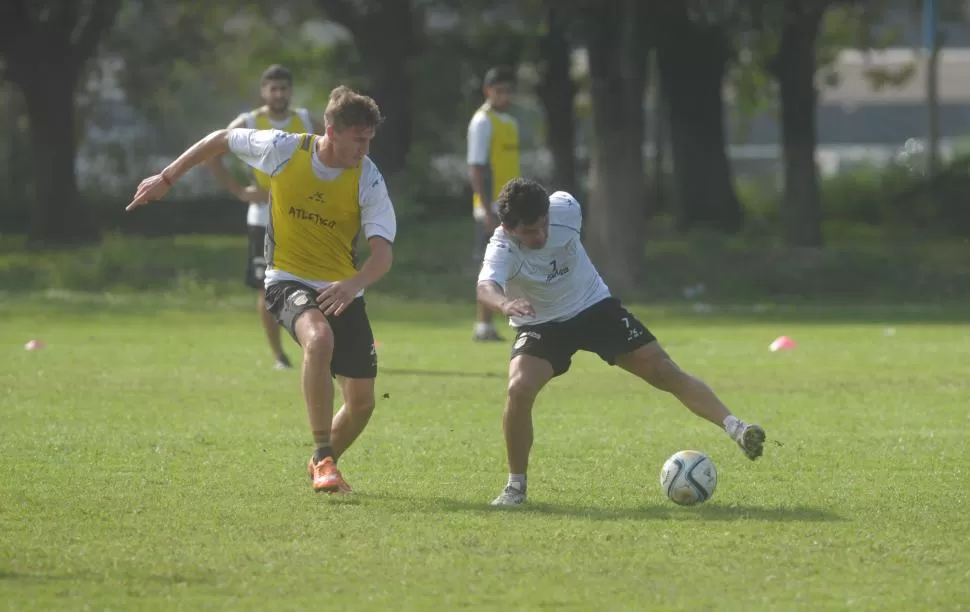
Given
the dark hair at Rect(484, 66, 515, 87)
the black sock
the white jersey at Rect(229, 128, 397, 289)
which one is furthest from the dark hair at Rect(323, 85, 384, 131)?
the dark hair at Rect(484, 66, 515, 87)

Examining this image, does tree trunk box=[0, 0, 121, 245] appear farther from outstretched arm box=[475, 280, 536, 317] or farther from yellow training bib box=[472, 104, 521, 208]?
outstretched arm box=[475, 280, 536, 317]

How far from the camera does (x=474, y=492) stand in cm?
878

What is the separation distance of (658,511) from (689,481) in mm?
228

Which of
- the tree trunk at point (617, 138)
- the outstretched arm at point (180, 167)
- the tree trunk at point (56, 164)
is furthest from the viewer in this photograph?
the tree trunk at point (56, 164)

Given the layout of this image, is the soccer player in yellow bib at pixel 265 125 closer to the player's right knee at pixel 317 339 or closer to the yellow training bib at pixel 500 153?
the yellow training bib at pixel 500 153

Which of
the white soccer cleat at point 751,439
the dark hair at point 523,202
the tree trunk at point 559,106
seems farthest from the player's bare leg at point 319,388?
the tree trunk at point 559,106

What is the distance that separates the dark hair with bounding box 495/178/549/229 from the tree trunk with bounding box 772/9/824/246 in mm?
19155

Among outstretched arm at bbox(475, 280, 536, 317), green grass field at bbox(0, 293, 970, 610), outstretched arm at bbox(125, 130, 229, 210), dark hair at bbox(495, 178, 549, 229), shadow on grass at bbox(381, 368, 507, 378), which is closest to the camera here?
green grass field at bbox(0, 293, 970, 610)

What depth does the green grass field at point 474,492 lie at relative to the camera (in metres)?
6.61

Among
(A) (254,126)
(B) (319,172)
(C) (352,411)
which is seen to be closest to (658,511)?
(C) (352,411)

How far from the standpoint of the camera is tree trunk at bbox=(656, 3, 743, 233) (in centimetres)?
3052

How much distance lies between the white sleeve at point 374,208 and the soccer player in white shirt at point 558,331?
61 centimetres

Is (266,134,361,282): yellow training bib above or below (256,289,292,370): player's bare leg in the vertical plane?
above

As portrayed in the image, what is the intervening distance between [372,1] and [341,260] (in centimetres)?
2218
